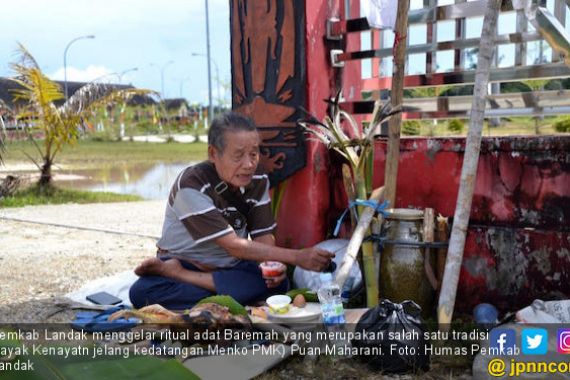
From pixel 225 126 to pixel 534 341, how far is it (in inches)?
74.8

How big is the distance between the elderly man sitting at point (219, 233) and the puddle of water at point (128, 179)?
7771mm

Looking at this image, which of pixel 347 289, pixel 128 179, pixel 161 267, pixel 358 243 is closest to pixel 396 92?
pixel 358 243

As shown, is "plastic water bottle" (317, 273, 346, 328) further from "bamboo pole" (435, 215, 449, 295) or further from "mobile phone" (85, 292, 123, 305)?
"mobile phone" (85, 292, 123, 305)

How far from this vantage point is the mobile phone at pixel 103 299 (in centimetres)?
365

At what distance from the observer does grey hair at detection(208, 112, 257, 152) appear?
10.5ft

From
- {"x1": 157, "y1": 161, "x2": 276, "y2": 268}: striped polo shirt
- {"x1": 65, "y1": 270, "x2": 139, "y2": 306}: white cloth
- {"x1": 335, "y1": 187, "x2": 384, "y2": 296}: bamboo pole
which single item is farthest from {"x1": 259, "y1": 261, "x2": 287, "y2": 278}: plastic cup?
{"x1": 65, "y1": 270, "x2": 139, "y2": 306}: white cloth

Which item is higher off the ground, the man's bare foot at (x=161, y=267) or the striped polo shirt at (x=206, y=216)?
the striped polo shirt at (x=206, y=216)

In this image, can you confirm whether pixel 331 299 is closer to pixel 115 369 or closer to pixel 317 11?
pixel 317 11

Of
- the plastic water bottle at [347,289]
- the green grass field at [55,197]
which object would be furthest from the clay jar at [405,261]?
the green grass field at [55,197]

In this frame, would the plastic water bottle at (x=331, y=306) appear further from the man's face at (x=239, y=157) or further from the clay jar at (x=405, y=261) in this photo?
the man's face at (x=239, y=157)

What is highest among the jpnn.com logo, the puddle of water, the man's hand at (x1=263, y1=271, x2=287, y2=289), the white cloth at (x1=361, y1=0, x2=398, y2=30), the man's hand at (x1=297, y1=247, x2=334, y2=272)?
the white cloth at (x1=361, y1=0, x2=398, y2=30)

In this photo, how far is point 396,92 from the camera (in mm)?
3236

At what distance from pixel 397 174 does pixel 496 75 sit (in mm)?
860

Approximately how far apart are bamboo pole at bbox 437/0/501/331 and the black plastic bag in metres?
0.31
